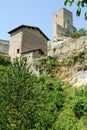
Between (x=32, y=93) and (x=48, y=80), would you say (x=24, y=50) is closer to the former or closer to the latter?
(x=48, y=80)

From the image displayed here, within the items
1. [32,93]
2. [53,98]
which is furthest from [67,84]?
[32,93]

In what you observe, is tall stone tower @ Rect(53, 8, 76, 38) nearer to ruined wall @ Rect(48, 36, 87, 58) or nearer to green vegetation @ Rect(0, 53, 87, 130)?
ruined wall @ Rect(48, 36, 87, 58)

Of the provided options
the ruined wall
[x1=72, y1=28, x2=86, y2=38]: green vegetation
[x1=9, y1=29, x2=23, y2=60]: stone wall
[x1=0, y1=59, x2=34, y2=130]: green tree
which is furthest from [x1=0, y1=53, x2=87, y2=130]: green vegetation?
[x1=72, y1=28, x2=86, y2=38]: green vegetation

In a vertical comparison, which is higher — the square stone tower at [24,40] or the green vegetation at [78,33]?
the green vegetation at [78,33]

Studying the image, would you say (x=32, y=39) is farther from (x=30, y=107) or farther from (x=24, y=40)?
(x=30, y=107)

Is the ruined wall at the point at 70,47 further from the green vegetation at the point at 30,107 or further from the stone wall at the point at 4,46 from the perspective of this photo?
the stone wall at the point at 4,46

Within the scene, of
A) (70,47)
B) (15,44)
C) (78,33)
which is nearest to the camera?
(70,47)

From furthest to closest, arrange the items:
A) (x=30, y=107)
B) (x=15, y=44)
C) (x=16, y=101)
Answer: (x=15, y=44) → (x=16, y=101) → (x=30, y=107)

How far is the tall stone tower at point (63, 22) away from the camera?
2532 inches

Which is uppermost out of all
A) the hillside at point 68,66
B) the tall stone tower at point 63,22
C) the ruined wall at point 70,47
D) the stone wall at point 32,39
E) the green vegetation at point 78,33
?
the tall stone tower at point 63,22

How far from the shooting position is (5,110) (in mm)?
16891

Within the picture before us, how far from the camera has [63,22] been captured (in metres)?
66.8

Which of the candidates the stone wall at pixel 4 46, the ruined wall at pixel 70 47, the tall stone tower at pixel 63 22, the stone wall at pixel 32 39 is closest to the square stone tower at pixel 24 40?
the stone wall at pixel 32 39

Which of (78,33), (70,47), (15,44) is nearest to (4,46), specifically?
(15,44)
